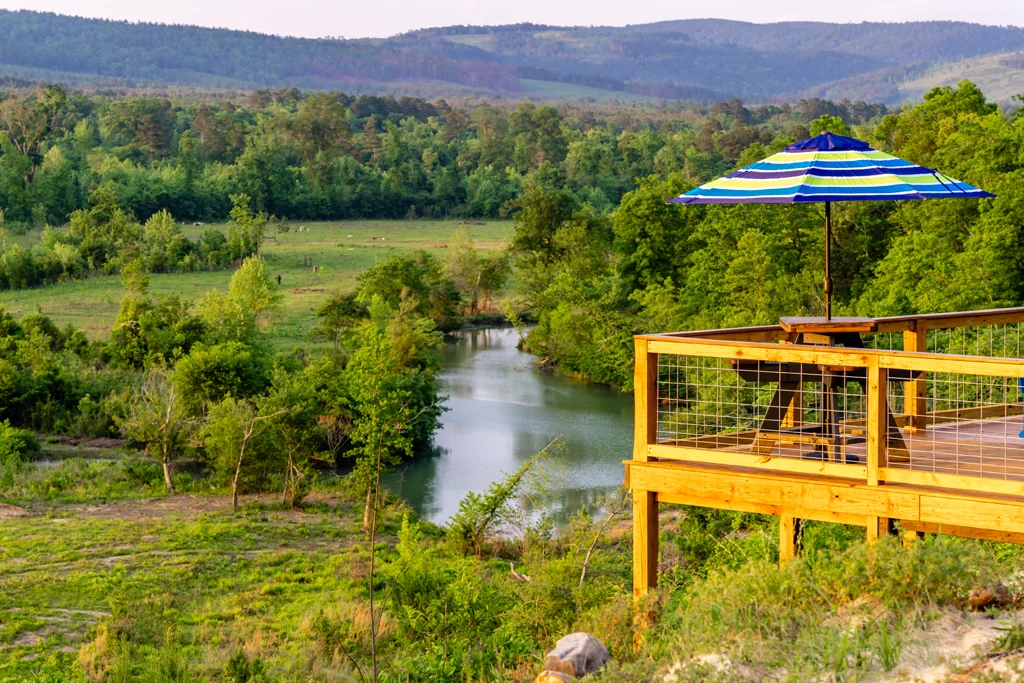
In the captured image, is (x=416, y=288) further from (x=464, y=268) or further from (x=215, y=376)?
(x=215, y=376)

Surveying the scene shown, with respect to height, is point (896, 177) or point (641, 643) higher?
point (896, 177)

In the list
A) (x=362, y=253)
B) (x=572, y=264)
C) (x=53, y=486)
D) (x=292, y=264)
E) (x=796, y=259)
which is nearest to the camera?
(x=53, y=486)

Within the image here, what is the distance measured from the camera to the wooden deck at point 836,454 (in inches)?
287

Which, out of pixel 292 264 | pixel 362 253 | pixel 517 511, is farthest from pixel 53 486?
pixel 362 253

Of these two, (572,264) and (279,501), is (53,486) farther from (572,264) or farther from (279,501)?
(572,264)

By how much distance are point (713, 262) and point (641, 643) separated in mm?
32876

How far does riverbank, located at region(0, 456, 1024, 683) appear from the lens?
657 cm

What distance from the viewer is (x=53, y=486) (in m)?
24.0

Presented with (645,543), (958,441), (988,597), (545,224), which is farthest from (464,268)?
(988,597)

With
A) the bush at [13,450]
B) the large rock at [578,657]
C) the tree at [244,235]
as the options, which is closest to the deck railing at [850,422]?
the large rock at [578,657]

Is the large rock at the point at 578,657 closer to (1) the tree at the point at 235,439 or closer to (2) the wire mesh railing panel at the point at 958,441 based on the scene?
(2) the wire mesh railing panel at the point at 958,441

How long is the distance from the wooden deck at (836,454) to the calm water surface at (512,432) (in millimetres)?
13290

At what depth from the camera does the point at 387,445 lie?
80.2 ft

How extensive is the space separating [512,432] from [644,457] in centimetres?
2270
